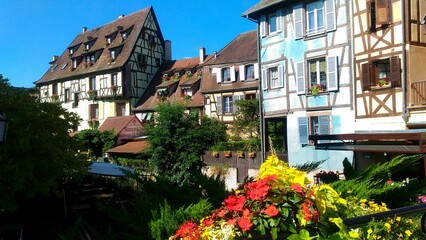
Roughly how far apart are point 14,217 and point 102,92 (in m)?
28.2

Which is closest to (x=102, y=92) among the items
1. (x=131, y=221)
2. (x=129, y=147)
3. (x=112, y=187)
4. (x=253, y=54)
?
(x=129, y=147)

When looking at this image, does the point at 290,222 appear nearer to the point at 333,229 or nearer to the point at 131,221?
the point at 333,229

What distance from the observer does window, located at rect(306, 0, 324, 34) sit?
17500 millimetres

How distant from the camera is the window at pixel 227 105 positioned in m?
29.8

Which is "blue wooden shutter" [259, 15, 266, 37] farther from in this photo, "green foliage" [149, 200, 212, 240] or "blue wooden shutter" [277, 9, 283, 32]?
"green foliage" [149, 200, 212, 240]

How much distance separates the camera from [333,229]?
166 cm

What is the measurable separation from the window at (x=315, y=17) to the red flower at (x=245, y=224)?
56.0 ft

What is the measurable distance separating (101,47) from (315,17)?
88.8 feet

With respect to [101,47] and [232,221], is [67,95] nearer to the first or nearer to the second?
[101,47]

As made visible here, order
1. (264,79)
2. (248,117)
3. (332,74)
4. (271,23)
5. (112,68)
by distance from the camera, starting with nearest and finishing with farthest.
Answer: (332,74)
(271,23)
(264,79)
(248,117)
(112,68)

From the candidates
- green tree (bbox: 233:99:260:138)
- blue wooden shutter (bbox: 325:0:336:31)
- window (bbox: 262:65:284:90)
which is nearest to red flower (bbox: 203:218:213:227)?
blue wooden shutter (bbox: 325:0:336:31)

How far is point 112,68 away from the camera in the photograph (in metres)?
36.1

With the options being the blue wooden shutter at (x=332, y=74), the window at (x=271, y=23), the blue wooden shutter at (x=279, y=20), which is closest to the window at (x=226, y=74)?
the window at (x=271, y=23)

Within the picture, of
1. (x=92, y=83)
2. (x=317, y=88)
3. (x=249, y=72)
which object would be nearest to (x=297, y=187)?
(x=317, y=88)
